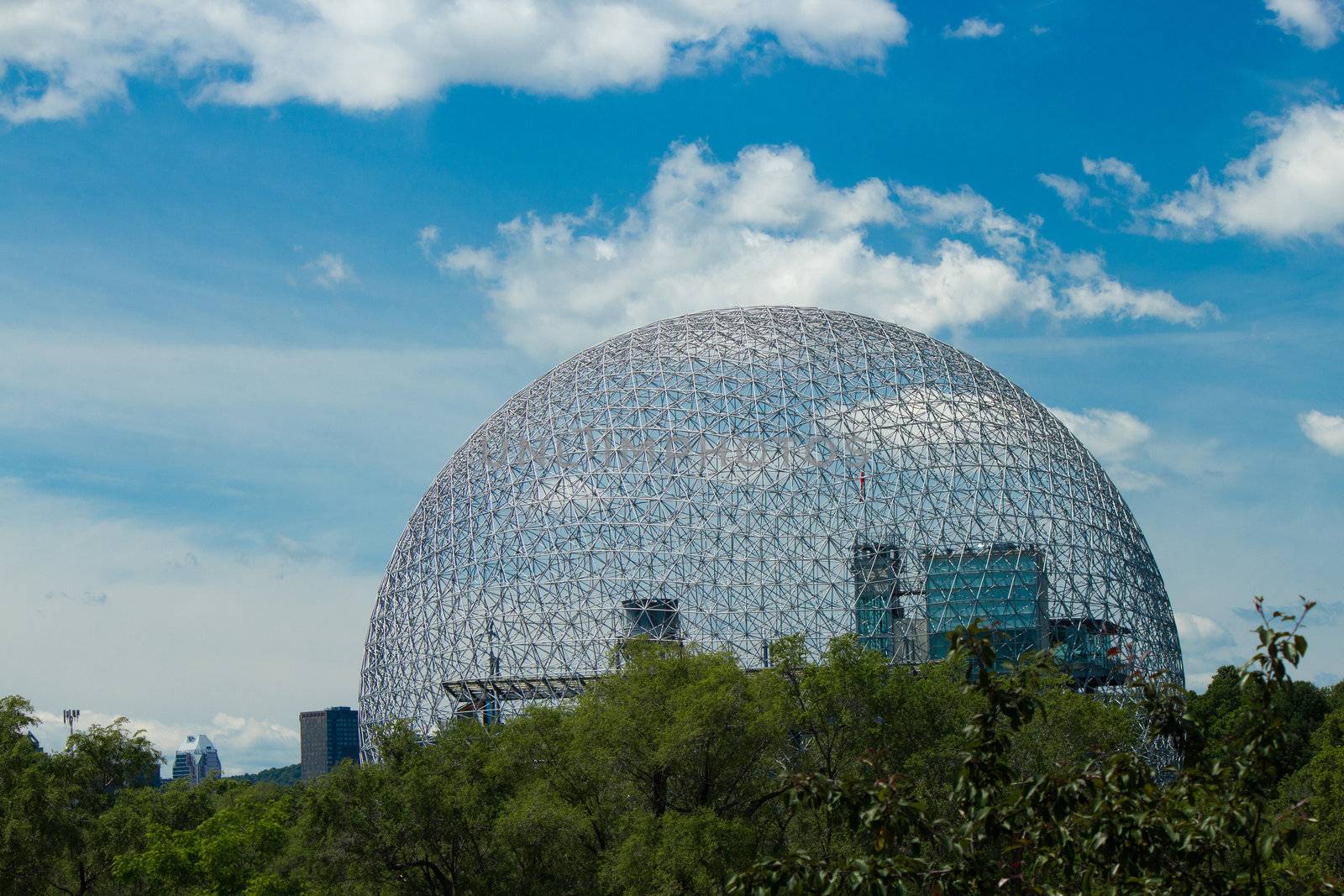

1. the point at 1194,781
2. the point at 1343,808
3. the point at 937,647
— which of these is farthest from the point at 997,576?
the point at 1194,781

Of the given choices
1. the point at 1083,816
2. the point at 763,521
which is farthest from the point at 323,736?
the point at 1083,816

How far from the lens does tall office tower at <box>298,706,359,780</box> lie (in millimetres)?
168875

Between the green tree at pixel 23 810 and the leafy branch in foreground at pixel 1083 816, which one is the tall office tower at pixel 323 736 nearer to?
the green tree at pixel 23 810

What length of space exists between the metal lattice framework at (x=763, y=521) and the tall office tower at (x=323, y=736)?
126781 millimetres

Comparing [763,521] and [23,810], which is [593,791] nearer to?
[23,810]

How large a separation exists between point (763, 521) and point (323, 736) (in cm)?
14268

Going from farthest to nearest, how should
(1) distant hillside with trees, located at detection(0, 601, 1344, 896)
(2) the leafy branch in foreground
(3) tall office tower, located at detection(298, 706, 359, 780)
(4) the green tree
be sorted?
(3) tall office tower, located at detection(298, 706, 359, 780), (4) the green tree, (1) distant hillside with trees, located at detection(0, 601, 1344, 896), (2) the leafy branch in foreground

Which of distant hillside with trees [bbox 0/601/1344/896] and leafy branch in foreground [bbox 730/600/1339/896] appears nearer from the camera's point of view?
leafy branch in foreground [bbox 730/600/1339/896]

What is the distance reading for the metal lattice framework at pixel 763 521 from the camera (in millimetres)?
41094

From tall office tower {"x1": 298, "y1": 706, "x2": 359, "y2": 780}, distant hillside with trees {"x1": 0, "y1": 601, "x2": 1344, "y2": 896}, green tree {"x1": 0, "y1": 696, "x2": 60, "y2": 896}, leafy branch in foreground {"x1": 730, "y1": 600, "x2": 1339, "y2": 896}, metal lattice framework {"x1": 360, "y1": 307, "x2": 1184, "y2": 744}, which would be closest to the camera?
leafy branch in foreground {"x1": 730, "y1": 600, "x2": 1339, "y2": 896}

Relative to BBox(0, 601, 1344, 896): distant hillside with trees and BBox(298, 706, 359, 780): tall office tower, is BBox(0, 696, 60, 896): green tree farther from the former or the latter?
BBox(298, 706, 359, 780): tall office tower

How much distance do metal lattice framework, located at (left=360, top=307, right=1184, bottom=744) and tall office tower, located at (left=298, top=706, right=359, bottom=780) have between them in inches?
4991

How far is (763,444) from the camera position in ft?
140

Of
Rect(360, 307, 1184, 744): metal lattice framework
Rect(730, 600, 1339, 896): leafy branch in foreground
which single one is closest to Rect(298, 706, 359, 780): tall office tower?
Rect(360, 307, 1184, 744): metal lattice framework
